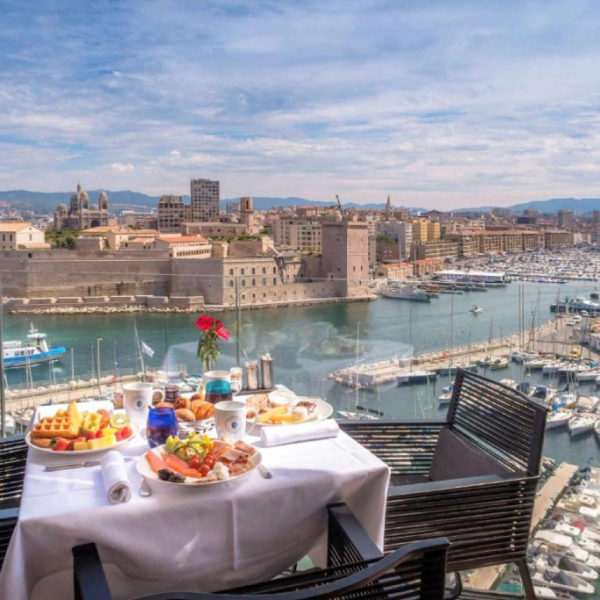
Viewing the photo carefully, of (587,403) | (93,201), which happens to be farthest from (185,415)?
(93,201)

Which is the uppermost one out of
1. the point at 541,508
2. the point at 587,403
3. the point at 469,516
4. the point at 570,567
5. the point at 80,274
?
the point at 469,516

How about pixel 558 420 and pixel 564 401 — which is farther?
pixel 564 401

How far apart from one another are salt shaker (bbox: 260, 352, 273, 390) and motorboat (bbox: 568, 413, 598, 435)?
236 inches

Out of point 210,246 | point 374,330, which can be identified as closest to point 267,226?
point 210,246

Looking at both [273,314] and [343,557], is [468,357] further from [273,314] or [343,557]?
[343,557]

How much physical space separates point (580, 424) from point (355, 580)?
21.7 ft

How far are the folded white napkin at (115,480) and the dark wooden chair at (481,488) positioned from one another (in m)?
0.25

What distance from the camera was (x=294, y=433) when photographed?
71 cm

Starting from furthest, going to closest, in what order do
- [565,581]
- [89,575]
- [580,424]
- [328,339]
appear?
[328,339] < [580,424] < [565,581] < [89,575]

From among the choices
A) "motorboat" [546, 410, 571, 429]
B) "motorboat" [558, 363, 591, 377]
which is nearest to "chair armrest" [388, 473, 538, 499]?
"motorboat" [546, 410, 571, 429]

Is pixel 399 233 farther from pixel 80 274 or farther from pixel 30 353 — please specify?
pixel 30 353

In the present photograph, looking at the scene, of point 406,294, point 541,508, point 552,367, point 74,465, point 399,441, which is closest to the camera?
point 74,465

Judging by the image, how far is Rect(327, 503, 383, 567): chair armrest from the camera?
0.54 metres

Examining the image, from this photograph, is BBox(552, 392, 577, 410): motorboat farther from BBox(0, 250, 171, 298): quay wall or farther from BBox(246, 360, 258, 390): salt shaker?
BBox(0, 250, 171, 298): quay wall
